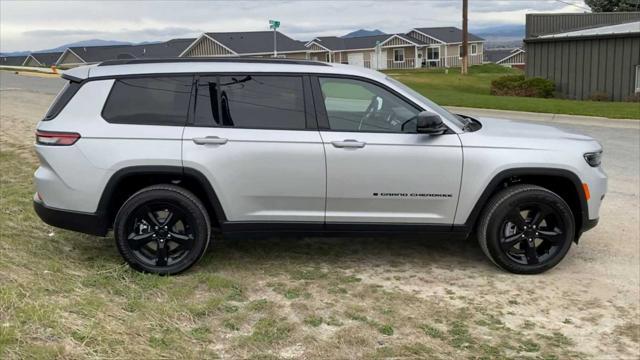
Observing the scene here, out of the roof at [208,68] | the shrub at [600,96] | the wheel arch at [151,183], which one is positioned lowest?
the shrub at [600,96]

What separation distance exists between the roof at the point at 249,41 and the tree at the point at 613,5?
27878 millimetres

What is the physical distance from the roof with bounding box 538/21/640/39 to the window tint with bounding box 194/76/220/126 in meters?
23.4

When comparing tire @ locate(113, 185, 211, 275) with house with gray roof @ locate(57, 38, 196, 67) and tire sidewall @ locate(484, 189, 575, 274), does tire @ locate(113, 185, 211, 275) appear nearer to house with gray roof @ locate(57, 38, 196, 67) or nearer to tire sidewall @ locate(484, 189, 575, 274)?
tire sidewall @ locate(484, 189, 575, 274)

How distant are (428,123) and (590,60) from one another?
23.3 meters

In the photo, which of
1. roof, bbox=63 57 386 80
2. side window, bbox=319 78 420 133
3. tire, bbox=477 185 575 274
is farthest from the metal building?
roof, bbox=63 57 386 80

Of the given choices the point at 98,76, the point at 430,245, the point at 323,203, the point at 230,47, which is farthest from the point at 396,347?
the point at 230,47

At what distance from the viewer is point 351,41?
253 ft

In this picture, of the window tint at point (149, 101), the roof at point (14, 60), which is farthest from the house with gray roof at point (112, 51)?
the window tint at point (149, 101)

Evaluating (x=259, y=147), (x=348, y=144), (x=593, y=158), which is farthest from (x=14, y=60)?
(x=593, y=158)

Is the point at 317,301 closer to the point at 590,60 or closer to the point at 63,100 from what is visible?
the point at 63,100

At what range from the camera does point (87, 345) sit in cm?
333

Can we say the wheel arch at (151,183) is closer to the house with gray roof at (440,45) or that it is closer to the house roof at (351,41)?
the house roof at (351,41)

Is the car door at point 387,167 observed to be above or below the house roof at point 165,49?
below

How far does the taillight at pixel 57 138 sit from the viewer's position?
4691mm
